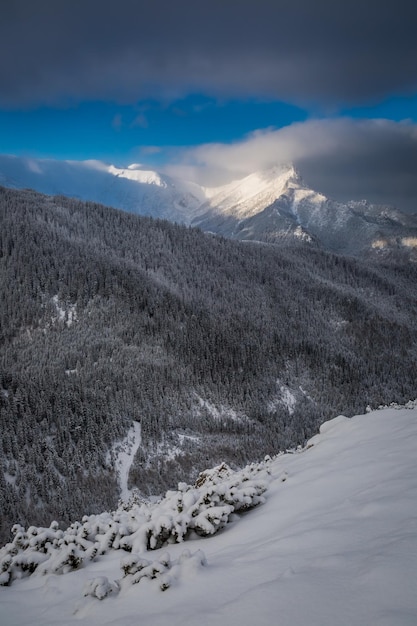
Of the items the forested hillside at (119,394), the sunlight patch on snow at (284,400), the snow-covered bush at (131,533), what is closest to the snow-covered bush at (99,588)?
the snow-covered bush at (131,533)

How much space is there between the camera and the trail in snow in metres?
106

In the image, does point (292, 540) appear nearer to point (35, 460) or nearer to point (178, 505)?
point (178, 505)

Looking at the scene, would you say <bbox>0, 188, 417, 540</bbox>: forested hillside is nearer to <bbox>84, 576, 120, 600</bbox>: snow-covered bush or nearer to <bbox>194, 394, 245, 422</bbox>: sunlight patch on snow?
<bbox>194, 394, 245, 422</bbox>: sunlight patch on snow

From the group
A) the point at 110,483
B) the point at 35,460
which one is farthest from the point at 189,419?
the point at 35,460

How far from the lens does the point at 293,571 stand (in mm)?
5719

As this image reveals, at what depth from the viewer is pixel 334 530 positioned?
272 inches

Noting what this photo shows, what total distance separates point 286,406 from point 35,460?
108 m

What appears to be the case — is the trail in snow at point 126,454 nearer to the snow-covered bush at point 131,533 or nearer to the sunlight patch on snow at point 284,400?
the sunlight patch on snow at point 284,400

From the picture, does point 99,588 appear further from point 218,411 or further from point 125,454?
point 218,411

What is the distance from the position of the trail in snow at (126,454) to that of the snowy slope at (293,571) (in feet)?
346

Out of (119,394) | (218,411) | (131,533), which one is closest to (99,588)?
(131,533)

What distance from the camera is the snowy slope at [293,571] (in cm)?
468

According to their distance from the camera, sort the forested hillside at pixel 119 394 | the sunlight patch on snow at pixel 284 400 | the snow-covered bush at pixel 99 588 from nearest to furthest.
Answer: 1. the snow-covered bush at pixel 99 588
2. the forested hillside at pixel 119 394
3. the sunlight patch on snow at pixel 284 400

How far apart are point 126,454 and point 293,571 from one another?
4794 inches
